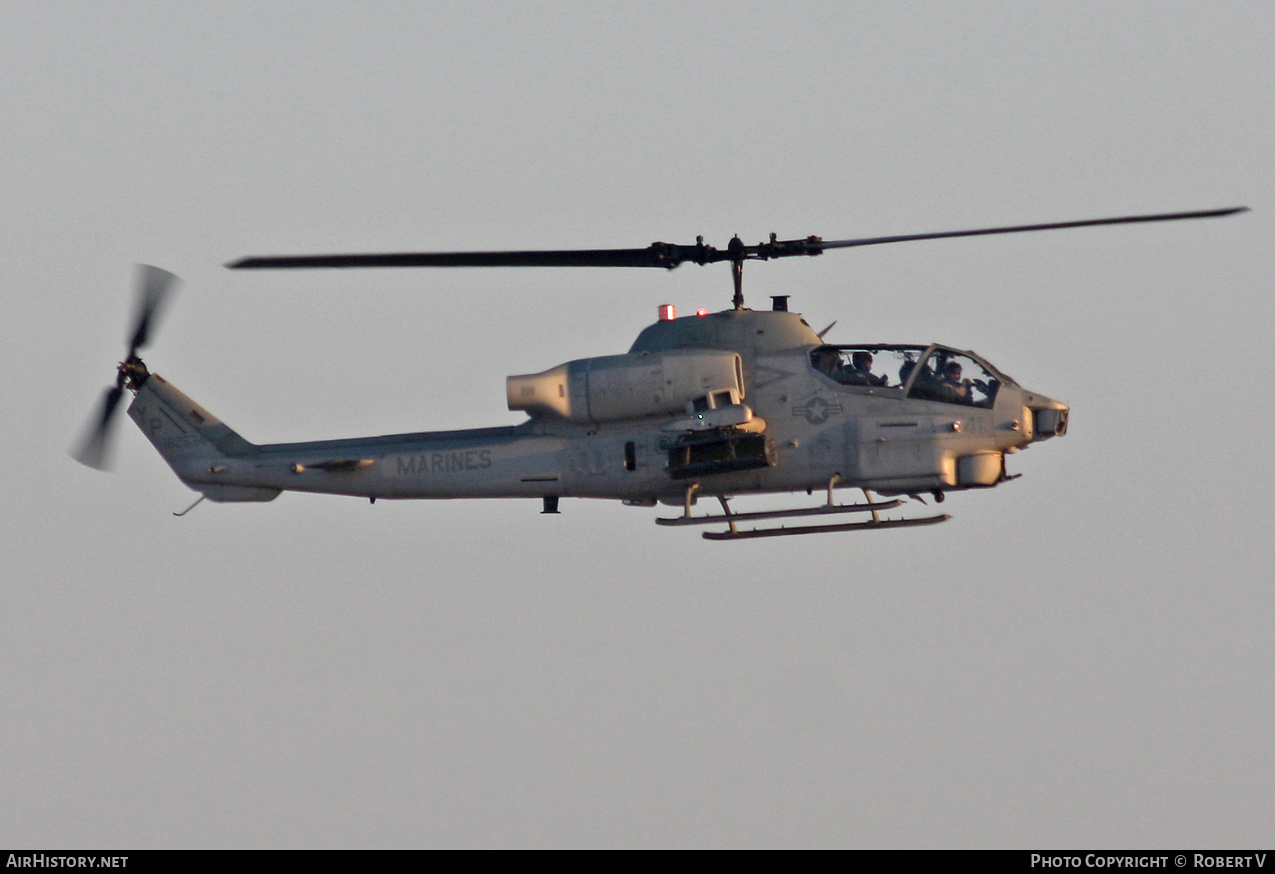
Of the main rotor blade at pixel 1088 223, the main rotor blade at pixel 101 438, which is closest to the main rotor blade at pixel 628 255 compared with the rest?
the main rotor blade at pixel 1088 223

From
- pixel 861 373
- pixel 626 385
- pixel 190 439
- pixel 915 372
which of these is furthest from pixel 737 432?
pixel 190 439

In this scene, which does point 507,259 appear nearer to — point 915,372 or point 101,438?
point 915,372

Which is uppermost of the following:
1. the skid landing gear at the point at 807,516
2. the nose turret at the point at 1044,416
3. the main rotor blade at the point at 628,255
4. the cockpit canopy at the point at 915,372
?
the main rotor blade at the point at 628,255

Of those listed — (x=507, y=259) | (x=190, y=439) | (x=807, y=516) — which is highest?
(x=507, y=259)

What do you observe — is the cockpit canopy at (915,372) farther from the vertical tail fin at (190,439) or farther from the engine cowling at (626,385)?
the vertical tail fin at (190,439)

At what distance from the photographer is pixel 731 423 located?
799 inches

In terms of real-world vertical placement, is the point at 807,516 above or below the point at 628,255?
below

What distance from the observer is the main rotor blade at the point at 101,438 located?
2325 centimetres

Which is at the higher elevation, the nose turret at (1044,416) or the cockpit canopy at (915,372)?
the cockpit canopy at (915,372)

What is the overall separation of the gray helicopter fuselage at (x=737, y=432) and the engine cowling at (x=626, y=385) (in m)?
0.02

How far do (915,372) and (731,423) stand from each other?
237 cm

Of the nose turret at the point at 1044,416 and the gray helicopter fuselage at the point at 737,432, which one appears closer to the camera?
the gray helicopter fuselage at the point at 737,432

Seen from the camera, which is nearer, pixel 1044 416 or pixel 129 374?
pixel 1044 416
